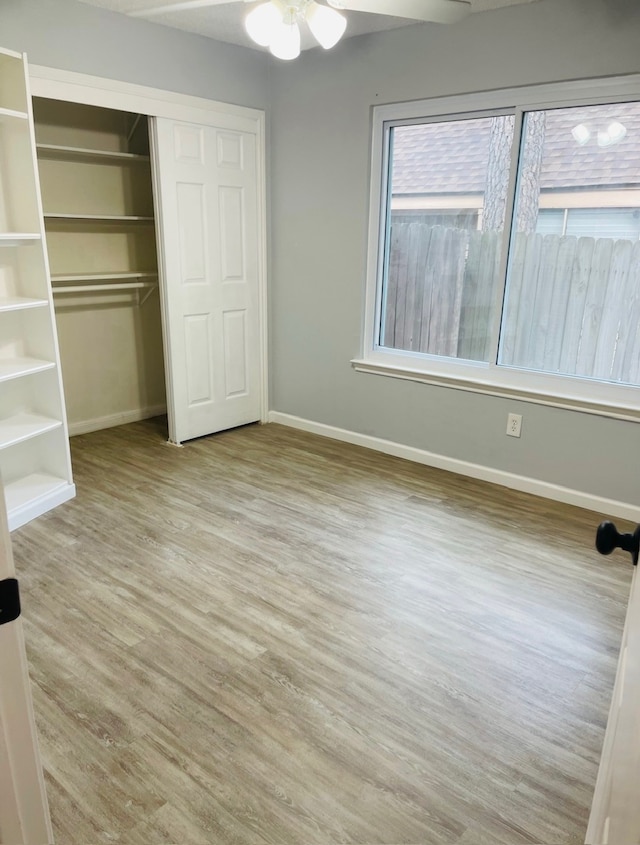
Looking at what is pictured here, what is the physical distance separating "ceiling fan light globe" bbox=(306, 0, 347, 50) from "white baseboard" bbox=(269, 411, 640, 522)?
7.76 ft

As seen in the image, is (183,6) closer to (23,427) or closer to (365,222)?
(365,222)

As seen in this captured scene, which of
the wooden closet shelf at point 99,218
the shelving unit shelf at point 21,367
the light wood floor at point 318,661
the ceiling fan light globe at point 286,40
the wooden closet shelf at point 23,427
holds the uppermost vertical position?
the ceiling fan light globe at point 286,40

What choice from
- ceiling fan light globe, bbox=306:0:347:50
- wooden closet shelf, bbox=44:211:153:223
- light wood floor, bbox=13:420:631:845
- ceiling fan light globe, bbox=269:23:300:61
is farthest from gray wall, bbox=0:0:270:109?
light wood floor, bbox=13:420:631:845

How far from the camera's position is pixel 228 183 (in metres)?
3.94

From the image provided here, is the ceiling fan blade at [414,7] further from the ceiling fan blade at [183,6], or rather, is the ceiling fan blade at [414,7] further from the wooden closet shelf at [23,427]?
the wooden closet shelf at [23,427]

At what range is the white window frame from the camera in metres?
2.93

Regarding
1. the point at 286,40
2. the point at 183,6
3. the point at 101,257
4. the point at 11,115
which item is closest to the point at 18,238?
the point at 11,115

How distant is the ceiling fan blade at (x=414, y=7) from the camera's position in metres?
2.11

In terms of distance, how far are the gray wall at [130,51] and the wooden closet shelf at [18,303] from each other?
1.17m

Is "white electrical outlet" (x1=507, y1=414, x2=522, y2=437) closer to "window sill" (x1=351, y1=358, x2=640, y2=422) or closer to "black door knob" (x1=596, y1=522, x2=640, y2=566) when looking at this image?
"window sill" (x1=351, y1=358, x2=640, y2=422)

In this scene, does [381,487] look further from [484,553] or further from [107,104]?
[107,104]

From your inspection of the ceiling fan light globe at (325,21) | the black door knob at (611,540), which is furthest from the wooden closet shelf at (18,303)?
the black door knob at (611,540)

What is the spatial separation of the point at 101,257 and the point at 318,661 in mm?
3310

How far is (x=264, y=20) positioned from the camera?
2.09m
